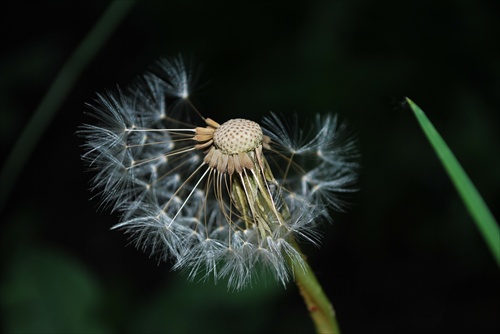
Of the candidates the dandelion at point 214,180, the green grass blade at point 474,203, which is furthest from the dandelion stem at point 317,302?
the green grass blade at point 474,203

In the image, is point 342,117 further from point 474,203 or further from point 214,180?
point 474,203

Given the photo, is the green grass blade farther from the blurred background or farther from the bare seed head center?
the blurred background

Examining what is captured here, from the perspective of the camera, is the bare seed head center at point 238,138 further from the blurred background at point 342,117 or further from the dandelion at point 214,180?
the blurred background at point 342,117

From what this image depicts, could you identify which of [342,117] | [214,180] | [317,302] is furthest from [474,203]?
[342,117]

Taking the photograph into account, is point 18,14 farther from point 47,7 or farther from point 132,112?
point 132,112

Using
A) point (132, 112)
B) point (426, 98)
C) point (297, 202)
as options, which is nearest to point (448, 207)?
point (426, 98)

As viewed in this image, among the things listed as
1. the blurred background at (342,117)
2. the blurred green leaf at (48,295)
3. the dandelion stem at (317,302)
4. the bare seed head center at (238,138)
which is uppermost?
the blurred background at (342,117)

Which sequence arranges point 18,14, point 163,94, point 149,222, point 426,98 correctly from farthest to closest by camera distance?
point 18,14, point 426,98, point 163,94, point 149,222
